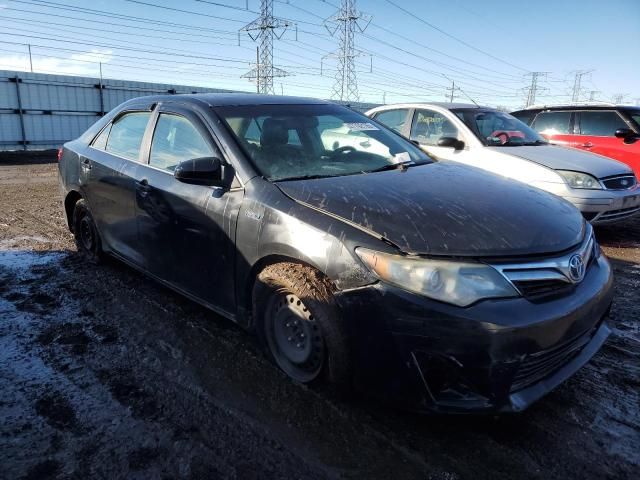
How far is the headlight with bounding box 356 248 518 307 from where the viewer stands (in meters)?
1.99

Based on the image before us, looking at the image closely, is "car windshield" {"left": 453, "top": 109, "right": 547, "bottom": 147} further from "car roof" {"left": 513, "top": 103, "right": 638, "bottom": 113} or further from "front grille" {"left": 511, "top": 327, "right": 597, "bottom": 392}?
"front grille" {"left": 511, "top": 327, "right": 597, "bottom": 392}

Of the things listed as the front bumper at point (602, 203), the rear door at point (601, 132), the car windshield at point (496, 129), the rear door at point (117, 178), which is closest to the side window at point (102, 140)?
the rear door at point (117, 178)

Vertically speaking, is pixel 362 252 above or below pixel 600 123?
below

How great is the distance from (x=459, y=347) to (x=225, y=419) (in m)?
1.19

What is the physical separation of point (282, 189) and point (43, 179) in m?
9.99

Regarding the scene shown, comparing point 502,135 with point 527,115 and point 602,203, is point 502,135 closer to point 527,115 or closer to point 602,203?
point 602,203

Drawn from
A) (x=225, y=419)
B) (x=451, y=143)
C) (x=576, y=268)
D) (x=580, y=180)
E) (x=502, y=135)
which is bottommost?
(x=225, y=419)

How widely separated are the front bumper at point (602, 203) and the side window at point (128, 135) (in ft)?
14.9

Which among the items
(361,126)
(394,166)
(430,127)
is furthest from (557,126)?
(394,166)

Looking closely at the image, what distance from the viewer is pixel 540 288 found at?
83.3 inches

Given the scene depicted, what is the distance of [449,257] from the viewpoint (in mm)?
2070

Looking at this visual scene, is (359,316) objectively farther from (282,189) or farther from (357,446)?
(282,189)

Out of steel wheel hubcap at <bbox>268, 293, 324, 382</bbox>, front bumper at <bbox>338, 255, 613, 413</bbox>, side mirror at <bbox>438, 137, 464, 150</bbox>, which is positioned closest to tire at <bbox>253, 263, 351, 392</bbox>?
steel wheel hubcap at <bbox>268, 293, 324, 382</bbox>

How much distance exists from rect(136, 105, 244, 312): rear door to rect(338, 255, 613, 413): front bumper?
980mm
